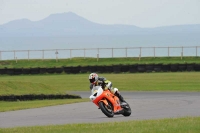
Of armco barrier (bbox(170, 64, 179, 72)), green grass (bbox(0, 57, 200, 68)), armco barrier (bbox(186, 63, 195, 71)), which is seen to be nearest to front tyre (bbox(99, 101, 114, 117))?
armco barrier (bbox(186, 63, 195, 71))

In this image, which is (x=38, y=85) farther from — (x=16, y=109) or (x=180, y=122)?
Answer: (x=180, y=122)

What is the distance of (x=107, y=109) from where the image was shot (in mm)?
20250

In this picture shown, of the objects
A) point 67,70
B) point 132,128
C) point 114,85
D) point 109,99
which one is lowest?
point 114,85

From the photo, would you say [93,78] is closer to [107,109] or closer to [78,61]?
[107,109]

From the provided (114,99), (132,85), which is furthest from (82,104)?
(132,85)

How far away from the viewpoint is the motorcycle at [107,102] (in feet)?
65.8

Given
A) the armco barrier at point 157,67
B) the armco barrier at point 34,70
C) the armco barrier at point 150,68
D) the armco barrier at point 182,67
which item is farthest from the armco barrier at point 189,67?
the armco barrier at point 34,70

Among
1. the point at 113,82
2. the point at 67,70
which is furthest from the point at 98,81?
the point at 67,70

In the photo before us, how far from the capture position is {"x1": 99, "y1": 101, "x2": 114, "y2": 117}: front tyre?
20.0 meters

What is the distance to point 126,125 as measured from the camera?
53.1 ft

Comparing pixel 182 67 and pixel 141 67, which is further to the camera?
pixel 141 67

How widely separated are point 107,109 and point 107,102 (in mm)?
214

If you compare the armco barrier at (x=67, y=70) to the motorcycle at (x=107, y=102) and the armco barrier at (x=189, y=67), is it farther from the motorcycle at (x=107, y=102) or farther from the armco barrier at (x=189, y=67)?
the motorcycle at (x=107, y=102)

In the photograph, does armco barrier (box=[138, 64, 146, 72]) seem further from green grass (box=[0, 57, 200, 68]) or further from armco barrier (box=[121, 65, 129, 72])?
green grass (box=[0, 57, 200, 68])
